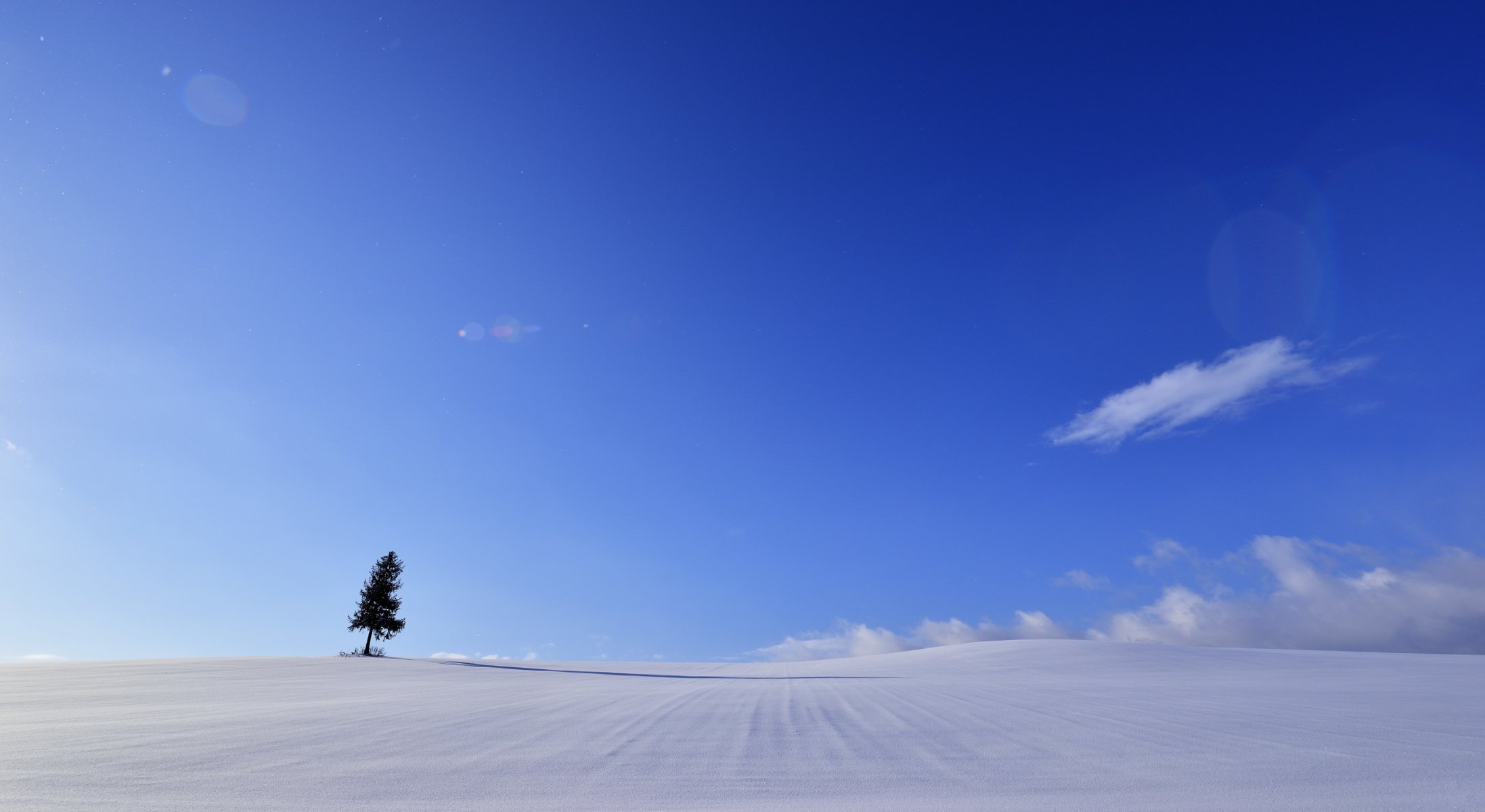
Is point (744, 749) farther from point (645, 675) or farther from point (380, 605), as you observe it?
point (380, 605)

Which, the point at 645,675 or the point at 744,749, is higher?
the point at 744,749

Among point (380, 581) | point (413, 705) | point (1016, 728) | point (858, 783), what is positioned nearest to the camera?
point (858, 783)

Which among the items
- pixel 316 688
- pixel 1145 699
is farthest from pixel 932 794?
pixel 316 688

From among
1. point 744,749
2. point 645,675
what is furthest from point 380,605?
point 744,749

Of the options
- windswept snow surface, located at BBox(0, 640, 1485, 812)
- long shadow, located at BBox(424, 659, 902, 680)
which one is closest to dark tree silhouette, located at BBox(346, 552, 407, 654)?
long shadow, located at BBox(424, 659, 902, 680)

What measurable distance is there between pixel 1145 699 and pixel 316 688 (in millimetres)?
18849

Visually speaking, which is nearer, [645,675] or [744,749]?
[744,749]

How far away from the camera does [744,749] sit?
6867mm

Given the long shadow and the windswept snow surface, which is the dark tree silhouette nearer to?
the long shadow

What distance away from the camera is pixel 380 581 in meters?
38.7

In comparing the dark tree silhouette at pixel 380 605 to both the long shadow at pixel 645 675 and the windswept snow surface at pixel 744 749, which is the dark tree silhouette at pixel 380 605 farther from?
the windswept snow surface at pixel 744 749

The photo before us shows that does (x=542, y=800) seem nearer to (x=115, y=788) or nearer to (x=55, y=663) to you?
(x=115, y=788)

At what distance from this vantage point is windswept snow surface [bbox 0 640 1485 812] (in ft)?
15.9

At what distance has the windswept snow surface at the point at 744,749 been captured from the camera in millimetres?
4848
